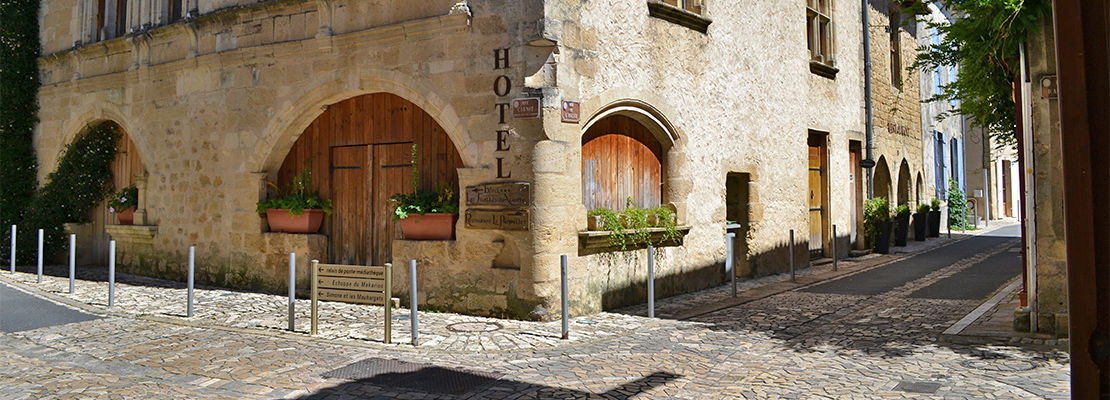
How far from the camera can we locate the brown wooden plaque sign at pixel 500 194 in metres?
7.71

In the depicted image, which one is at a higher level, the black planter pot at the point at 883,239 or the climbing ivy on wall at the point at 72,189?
the climbing ivy on wall at the point at 72,189

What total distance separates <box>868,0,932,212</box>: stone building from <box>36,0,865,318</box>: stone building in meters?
3.12

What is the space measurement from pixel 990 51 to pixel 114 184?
534 inches

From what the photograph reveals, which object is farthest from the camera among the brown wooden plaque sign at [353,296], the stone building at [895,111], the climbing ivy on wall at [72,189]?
the stone building at [895,111]

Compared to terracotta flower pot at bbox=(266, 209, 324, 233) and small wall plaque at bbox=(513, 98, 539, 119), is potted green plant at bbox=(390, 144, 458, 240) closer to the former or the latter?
small wall plaque at bbox=(513, 98, 539, 119)

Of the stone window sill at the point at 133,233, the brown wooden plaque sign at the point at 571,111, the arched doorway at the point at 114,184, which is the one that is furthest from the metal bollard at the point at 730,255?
the arched doorway at the point at 114,184

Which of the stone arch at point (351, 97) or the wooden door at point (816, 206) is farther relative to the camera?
the wooden door at point (816, 206)

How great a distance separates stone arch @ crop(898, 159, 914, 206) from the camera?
61.7ft

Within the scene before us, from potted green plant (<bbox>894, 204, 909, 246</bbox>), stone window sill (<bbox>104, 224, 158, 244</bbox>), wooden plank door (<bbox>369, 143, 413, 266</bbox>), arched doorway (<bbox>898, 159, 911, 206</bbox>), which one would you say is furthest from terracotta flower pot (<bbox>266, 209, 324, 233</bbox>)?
arched doorway (<bbox>898, 159, 911, 206</bbox>)

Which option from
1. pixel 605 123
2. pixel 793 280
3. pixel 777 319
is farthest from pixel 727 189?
pixel 777 319

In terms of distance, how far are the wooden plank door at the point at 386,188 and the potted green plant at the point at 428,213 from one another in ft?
1.47

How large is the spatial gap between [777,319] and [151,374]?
561cm

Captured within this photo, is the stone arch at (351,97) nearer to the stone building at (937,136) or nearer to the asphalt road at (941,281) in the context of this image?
the asphalt road at (941,281)

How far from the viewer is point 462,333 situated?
22.8 ft
